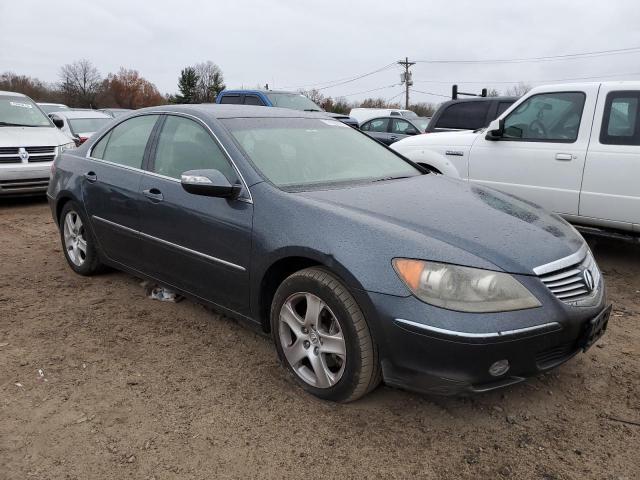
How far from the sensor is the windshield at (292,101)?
39.7ft

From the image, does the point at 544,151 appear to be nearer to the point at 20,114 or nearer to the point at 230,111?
the point at 230,111

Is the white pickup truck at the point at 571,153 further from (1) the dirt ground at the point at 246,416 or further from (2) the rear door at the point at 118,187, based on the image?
(2) the rear door at the point at 118,187

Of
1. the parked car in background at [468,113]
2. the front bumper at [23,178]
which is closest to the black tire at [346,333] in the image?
the parked car in background at [468,113]

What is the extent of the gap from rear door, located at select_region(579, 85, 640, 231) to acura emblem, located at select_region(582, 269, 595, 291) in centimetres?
262

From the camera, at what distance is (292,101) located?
12484mm

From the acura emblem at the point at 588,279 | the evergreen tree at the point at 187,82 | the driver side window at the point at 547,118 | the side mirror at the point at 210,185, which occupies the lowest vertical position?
the acura emblem at the point at 588,279

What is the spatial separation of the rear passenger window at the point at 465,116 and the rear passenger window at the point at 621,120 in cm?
338

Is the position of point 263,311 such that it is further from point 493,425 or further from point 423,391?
point 493,425

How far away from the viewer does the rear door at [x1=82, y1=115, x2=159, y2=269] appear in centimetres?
398

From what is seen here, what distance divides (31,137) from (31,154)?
0.42 metres

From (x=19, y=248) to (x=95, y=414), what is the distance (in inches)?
151

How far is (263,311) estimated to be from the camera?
319 centimetres

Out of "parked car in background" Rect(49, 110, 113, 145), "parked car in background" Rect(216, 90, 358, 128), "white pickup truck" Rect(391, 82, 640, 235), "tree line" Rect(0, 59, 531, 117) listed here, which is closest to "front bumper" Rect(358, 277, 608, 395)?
"white pickup truck" Rect(391, 82, 640, 235)

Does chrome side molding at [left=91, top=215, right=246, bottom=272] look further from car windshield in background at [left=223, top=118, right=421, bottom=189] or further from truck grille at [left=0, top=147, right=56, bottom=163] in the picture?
truck grille at [left=0, top=147, right=56, bottom=163]
